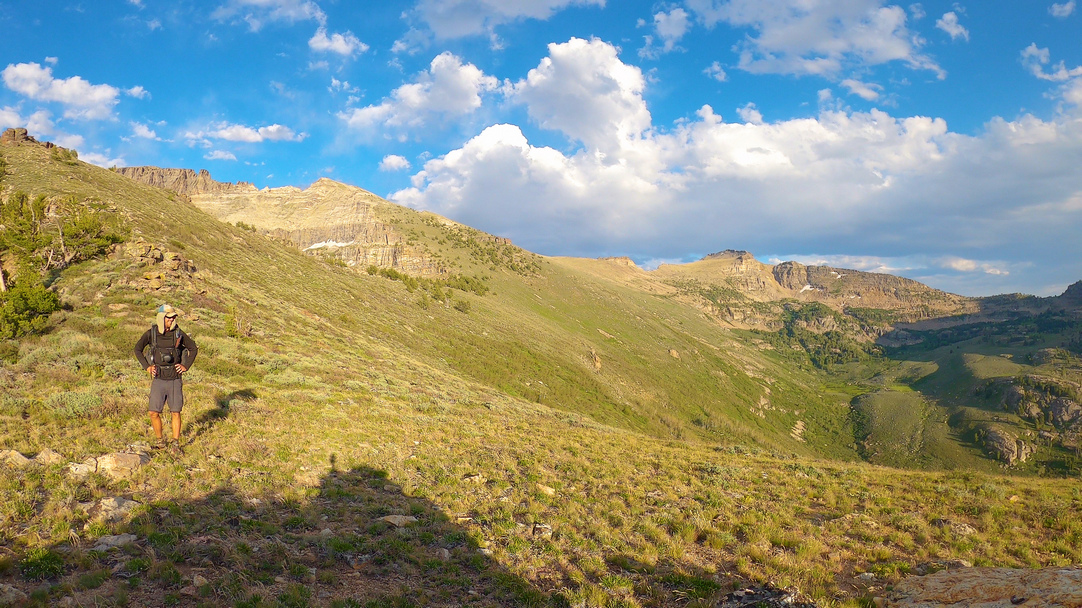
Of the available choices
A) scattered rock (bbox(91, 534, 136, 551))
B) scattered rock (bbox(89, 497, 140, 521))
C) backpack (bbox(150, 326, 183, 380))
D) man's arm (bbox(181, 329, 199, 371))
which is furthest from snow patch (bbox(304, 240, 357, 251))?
scattered rock (bbox(91, 534, 136, 551))

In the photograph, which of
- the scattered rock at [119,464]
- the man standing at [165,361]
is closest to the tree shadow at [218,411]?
the man standing at [165,361]

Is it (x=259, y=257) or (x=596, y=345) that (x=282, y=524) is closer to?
(x=259, y=257)

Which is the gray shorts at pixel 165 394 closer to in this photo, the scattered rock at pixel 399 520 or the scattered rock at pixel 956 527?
the scattered rock at pixel 399 520

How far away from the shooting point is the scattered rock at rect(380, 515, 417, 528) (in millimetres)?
10913

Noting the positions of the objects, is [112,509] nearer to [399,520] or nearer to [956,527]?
A: [399,520]

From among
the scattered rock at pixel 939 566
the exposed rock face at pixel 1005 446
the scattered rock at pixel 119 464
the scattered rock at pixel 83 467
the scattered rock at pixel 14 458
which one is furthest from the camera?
the exposed rock face at pixel 1005 446

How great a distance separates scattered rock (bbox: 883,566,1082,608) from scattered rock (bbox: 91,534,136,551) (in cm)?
1416

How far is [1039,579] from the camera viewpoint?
6770 millimetres

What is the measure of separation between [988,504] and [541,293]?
119931 millimetres

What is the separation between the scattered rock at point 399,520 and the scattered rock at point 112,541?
188 inches

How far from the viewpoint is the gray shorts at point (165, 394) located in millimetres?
11688

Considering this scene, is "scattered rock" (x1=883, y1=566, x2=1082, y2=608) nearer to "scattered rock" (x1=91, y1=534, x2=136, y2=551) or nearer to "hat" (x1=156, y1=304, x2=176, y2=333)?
"scattered rock" (x1=91, y1=534, x2=136, y2=551)

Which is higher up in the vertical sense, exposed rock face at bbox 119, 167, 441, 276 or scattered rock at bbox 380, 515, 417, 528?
exposed rock face at bbox 119, 167, 441, 276

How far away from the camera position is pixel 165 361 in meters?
11.7
